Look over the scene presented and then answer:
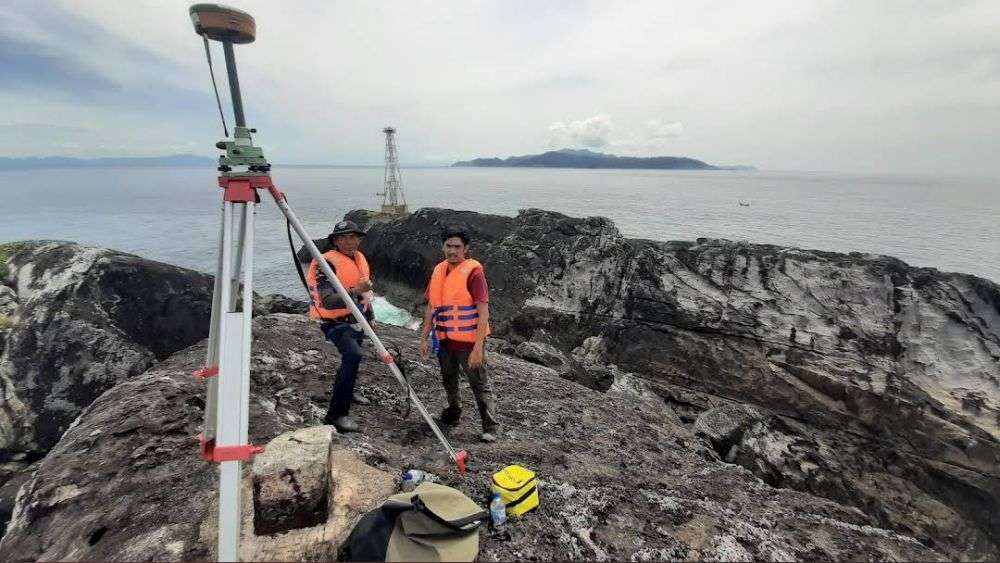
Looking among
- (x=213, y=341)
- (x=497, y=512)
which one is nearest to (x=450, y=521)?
(x=497, y=512)

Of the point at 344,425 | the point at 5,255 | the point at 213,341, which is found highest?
the point at 213,341

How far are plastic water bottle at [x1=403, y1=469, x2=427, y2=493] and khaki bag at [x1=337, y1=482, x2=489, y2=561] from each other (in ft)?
3.30

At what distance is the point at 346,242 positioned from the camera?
5520mm

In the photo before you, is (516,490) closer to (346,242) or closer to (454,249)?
(454,249)

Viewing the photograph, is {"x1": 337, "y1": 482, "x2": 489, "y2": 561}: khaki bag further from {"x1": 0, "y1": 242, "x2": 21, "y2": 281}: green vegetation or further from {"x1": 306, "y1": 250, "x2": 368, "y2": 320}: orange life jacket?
{"x1": 0, "y1": 242, "x2": 21, "y2": 281}: green vegetation

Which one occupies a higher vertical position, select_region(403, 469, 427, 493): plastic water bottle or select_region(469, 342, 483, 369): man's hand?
select_region(469, 342, 483, 369): man's hand

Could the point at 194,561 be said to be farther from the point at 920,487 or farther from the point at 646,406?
the point at 920,487

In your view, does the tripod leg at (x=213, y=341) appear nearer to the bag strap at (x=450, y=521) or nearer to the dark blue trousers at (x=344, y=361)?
the bag strap at (x=450, y=521)

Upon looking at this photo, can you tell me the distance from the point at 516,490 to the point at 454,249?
284 centimetres

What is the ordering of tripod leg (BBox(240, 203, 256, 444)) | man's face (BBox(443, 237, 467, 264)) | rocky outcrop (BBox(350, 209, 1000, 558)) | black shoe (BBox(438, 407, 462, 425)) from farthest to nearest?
rocky outcrop (BBox(350, 209, 1000, 558)) → black shoe (BBox(438, 407, 462, 425)) → man's face (BBox(443, 237, 467, 264)) → tripod leg (BBox(240, 203, 256, 444))

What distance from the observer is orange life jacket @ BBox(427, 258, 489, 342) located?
→ 5520 millimetres

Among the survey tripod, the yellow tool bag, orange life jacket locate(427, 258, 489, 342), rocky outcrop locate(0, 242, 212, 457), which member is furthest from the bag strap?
rocky outcrop locate(0, 242, 212, 457)

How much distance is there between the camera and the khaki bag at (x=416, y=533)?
9.67 ft

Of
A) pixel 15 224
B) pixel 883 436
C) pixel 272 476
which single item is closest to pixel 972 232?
pixel 883 436
